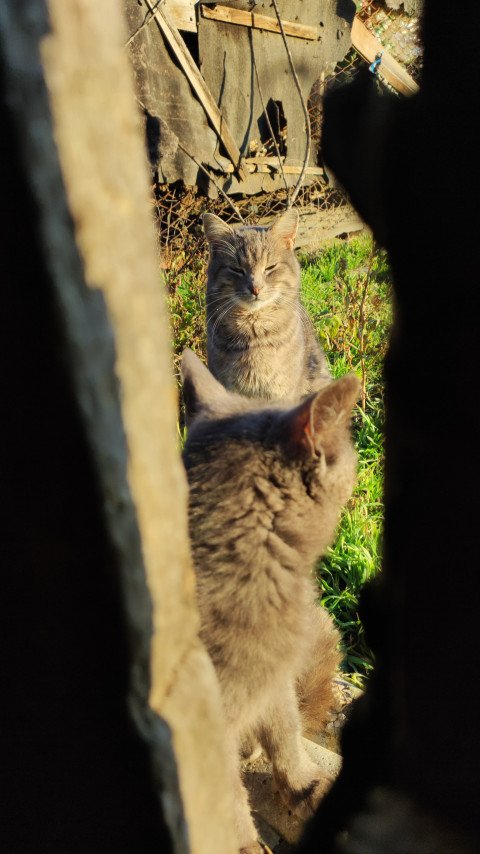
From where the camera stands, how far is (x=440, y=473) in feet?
3.24

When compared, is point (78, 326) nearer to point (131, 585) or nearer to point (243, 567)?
point (131, 585)

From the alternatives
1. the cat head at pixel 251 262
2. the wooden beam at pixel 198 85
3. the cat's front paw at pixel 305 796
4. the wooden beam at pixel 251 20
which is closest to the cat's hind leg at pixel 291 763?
the cat's front paw at pixel 305 796

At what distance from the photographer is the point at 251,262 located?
3721 mm

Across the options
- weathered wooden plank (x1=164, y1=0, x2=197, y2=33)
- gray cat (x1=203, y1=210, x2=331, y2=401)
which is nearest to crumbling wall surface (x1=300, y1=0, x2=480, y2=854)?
gray cat (x1=203, y1=210, x2=331, y2=401)

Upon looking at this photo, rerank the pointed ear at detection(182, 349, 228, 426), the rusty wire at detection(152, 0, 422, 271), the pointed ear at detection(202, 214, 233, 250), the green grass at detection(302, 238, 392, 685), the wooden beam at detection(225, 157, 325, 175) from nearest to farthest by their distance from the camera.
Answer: the pointed ear at detection(182, 349, 228, 426) < the green grass at detection(302, 238, 392, 685) < the pointed ear at detection(202, 214, 233, 250) < the rusty wire at detection(152, 0, 422, 271) < the wooden beam at detection(225, 157, 325, 175)

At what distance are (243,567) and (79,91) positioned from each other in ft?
3.14

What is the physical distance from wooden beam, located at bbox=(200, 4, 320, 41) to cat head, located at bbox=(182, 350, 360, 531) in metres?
5.76

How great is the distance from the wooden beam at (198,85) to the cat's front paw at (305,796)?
208 inches

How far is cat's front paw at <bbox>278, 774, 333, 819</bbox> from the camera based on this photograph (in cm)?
171

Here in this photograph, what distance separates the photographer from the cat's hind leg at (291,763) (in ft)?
5.53

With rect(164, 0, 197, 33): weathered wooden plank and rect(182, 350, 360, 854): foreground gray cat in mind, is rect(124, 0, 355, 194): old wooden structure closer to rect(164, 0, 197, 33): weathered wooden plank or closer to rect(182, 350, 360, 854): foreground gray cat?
rect(164, 0, 197, 33): weathered wooden plank

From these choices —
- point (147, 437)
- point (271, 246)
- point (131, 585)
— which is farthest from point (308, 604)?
point (271, 246)

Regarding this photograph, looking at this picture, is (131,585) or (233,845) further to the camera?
(233,845)

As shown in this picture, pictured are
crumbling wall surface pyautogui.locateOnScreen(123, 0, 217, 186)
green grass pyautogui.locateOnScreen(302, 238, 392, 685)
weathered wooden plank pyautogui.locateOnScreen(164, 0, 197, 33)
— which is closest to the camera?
green grass pyautogui.locateOnScreen(302, 238, 392, 685)
